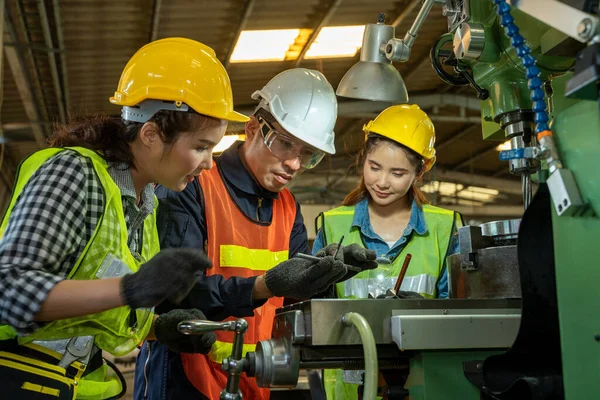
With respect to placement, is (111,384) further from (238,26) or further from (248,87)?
(248,87)

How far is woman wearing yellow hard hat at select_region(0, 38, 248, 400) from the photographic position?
50.0 inches

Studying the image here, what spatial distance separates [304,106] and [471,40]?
32.3 inches

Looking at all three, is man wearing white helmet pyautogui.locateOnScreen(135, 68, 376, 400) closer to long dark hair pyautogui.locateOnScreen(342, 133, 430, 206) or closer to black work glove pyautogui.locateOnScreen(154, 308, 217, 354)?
black work glove pyautogui.locateOnScreen(154, 308, 217, 354)

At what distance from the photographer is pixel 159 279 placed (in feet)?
4.19

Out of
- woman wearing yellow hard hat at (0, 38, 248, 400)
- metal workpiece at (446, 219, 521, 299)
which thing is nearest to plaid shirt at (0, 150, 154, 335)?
woman wearing yellow hard hat at (0, 38, 248, 400)

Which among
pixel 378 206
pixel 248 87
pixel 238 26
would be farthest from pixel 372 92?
pixel 248 87

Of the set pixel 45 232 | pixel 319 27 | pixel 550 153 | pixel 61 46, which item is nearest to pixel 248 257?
pixel 45 232

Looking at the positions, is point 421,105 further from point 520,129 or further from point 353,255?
point 520,129

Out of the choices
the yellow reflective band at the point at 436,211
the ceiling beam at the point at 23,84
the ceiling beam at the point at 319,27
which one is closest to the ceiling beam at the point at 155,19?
the ceiling beam at the point at 23,84

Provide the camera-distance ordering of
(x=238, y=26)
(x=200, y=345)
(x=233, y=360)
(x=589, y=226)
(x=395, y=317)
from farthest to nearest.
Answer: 1. (x=238, y=26)
2. (x=200, y=345)
3. (x=233, y=360)
4. (x=395, y=317)
5. (x=589, y=226)

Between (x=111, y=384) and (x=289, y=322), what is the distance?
0.61 m

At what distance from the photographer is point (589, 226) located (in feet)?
3.58

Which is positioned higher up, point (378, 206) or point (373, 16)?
point (373, 16)

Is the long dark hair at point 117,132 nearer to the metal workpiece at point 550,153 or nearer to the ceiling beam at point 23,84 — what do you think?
the metal workpiece at point 550,153
